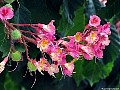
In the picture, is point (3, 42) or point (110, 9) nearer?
point (3, 42)

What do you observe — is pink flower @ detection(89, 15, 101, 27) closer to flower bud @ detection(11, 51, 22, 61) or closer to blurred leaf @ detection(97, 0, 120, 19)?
flower bud @ detection(11, 51, 22, 61)

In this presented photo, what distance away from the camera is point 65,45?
1.24 metres

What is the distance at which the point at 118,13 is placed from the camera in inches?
71.5

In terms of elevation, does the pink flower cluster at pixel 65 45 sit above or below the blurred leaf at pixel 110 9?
below

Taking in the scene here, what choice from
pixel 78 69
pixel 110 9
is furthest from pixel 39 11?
pixel 78 69

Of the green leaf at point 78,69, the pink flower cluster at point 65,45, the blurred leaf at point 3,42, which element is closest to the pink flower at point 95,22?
the pink flower cluster at point 65,45

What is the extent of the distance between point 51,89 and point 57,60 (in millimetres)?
1406

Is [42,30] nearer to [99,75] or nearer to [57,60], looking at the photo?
[57,60]

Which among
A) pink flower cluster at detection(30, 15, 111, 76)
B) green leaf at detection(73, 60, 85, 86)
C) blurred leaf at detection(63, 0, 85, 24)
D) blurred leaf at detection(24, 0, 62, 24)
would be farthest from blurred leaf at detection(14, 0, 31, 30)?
green leaf at detection(73, 60, 85, 86)

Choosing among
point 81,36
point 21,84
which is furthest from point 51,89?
point 81,36

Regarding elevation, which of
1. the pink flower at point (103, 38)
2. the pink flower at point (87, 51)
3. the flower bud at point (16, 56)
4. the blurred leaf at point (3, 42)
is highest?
the blurred leaf at point (3, 42)

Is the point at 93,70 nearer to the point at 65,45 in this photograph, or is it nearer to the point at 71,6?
the point at 71,6

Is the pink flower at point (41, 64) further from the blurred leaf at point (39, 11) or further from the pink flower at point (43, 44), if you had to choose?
the blurred leaf at point (39, 11)

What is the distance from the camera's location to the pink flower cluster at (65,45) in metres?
1.21
